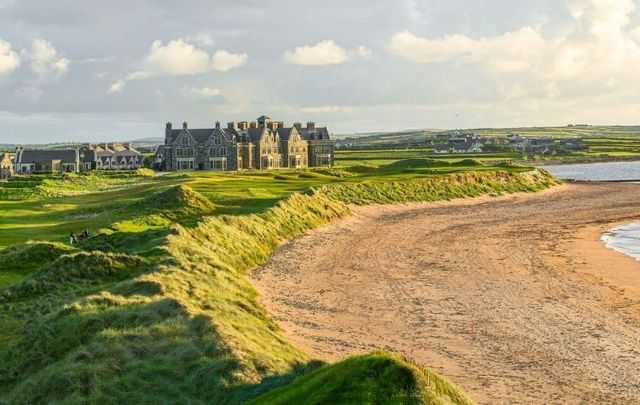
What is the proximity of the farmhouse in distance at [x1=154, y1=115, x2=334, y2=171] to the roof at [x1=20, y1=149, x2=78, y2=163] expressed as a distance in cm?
1798

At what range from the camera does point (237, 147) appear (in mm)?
111625

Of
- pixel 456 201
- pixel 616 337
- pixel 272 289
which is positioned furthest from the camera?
pixel 456 201

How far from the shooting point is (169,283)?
23.2 meters

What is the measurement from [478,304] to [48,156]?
10929 centimetres

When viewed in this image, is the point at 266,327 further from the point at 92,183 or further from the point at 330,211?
the point at 92,183

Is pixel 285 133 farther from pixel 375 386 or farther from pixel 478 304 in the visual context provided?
pixel 375 386

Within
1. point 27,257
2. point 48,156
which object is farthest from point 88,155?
point 27,257

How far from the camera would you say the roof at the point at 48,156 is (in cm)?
12600

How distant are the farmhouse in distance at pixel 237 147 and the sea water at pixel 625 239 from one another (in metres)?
61.6

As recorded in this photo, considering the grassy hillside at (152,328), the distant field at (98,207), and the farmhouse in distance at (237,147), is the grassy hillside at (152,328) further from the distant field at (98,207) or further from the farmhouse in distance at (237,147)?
the farmhouse in distance at (237,147)

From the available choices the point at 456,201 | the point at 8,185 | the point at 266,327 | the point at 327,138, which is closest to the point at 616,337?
the point at 266,327

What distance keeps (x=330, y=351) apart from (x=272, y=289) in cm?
939

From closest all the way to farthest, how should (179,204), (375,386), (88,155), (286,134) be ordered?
(375,386)
(179,204)
(286,134)
(88,155)

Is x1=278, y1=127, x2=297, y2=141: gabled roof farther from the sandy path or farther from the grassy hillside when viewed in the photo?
the grassy hillside
